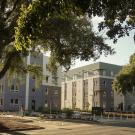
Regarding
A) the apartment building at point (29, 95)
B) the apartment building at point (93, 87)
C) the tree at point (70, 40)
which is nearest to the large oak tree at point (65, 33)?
the tree at point (70, 40)

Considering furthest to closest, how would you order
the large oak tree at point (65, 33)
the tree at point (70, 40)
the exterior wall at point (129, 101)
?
the exterior wall at point (129, 101) → the tree at point (70, 40) → the large oak tree at point (65, 33)

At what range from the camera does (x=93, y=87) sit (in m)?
95.9

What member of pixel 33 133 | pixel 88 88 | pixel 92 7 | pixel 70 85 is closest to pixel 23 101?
pixel 88 88

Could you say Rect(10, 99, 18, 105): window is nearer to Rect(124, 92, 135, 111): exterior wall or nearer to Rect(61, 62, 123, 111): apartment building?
Rect(61, 62, 123, 111): apartment building

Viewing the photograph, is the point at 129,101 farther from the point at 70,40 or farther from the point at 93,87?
the point at 70,40

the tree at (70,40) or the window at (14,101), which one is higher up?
the tree at (70,40)

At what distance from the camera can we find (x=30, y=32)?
1173 cm

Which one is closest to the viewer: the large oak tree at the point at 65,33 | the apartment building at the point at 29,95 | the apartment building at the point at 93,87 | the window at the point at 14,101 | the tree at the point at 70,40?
the large oak tree at the point at 65,33

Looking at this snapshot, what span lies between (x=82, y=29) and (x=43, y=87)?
174ft

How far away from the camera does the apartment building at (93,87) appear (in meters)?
94.2

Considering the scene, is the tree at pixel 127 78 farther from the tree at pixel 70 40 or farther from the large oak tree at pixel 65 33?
the tree at pixel 70 40

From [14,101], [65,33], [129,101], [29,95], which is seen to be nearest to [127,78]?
[29,95]

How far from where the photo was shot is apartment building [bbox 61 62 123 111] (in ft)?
309

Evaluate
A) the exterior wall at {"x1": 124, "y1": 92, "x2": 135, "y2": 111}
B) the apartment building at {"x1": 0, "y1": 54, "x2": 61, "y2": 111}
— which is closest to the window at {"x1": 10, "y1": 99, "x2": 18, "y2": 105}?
the apartment building at {"x1": 0, "y1": 54, "x2": 61, "y2": 111}
